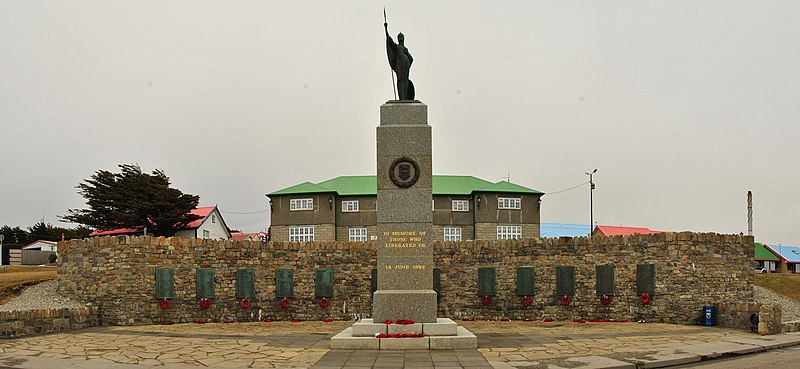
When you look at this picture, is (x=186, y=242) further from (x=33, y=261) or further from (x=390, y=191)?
(x=33, y=261)

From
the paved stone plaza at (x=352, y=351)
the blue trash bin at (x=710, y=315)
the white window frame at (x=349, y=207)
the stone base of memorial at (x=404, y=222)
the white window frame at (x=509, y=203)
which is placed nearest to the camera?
the paved stone plaza at (x=352, y=351)

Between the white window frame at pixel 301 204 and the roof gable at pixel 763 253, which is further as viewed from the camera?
the roof gable at pixel 763 253

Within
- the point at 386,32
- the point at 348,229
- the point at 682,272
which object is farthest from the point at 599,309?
the point at 348,229

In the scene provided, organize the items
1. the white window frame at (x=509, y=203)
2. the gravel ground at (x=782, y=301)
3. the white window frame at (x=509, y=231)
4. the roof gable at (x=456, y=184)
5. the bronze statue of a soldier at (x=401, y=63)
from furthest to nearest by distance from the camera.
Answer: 1. the roof gable at (x=456, y=184)
2. the white window frame at (x=509, y=203)
3. the white window frame at (x=509, y=231)
4. the gravel ground at (x=782, y=301)
5. the bronze statue of a soldier at (x=401, y=63)

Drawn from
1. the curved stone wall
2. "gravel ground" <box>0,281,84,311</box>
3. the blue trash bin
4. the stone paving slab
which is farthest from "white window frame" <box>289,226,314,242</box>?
the stone paving slab

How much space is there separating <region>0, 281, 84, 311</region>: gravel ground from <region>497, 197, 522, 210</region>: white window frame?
106ft

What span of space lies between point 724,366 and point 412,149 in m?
7.63

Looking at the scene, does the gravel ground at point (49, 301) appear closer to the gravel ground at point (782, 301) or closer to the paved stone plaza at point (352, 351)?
the gravel ground at point (782, 301)

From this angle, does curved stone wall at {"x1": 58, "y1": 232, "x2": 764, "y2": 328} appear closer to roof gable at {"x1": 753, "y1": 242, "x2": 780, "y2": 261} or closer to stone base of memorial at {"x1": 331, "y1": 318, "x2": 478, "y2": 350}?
stone base of memorial at {"x1": 331, "y1": 318, "x2": 478, "y2": 350}

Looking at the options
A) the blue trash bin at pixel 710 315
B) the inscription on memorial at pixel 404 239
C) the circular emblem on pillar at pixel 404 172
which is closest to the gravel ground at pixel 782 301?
the blue trash bin at pixel 710 315

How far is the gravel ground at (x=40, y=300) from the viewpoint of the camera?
58.8 feet

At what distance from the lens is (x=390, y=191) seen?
13695mm

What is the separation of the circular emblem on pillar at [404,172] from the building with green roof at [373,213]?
1256 inches

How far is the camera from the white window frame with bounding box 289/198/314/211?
45.8 metres
